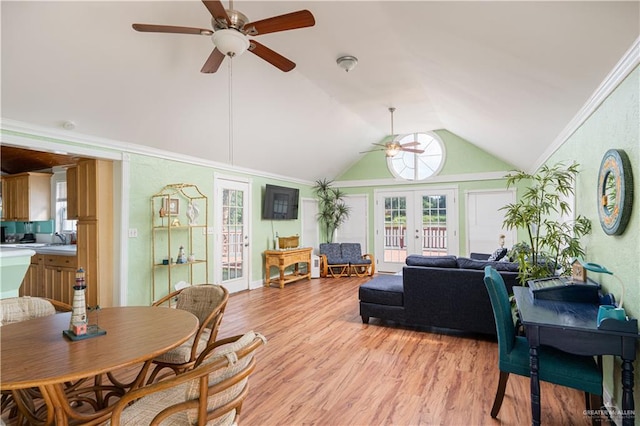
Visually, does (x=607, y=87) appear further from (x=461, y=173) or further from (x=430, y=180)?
(x=430, y=180)

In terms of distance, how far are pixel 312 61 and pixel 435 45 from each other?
158 centimetres

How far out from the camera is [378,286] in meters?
4.15

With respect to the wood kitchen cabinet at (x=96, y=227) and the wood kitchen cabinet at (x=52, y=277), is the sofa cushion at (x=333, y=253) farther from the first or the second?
the wood kitchen cabinet at (x=52, y=277)

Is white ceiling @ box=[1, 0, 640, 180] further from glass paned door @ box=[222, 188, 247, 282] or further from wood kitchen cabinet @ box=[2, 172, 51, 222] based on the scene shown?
wood kitchen cabinet @ box=[2, 172, 51, 222]

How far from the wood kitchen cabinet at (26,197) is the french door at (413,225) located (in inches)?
265

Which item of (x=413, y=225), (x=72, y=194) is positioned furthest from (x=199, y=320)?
(x=413, y=225)

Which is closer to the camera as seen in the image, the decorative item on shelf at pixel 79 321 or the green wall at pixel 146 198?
the decorative item on shelf at pixel 79 321

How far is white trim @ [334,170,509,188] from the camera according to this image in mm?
7070

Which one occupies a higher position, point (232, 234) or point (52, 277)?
point (232, 234)

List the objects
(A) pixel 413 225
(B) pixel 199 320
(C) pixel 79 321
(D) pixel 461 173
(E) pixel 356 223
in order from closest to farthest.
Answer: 1. (C) pixel 79 321
2. (B) pixel 199 320
3. (D) pixel 461 173
4. (A) pixel 413 225
5. (E) pixel 356 223

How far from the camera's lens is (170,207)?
15.3 ft

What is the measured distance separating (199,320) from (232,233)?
3.62m

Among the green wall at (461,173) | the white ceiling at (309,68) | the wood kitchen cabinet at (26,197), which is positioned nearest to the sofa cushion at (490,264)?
the white ceiling at (309,68)

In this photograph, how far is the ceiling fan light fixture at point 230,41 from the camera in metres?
2.02
